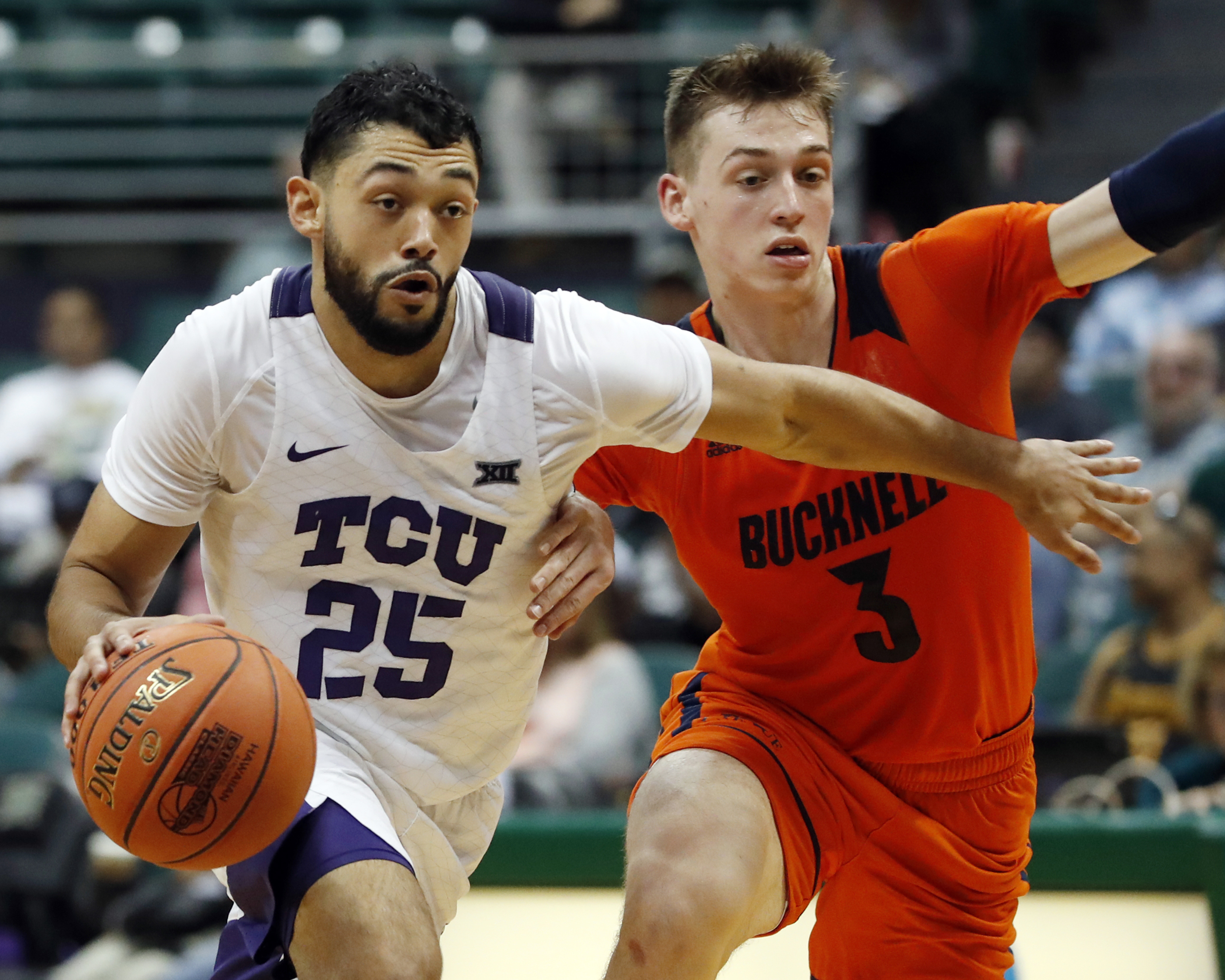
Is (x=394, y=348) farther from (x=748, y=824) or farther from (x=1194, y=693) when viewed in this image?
(x=1194, y=693)

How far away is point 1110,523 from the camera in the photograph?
3.03 metres

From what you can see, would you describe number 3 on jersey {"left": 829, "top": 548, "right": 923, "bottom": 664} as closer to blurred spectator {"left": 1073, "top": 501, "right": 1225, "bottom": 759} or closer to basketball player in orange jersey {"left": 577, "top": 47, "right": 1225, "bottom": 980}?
basketball player in orange jersey {"left": 577, "top": 47, "right": 1225, "bottom": 980}

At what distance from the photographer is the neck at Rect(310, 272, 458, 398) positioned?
2906 mm

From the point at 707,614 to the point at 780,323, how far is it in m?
3.11

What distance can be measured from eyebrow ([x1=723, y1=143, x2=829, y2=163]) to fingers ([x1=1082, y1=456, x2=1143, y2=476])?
94cm

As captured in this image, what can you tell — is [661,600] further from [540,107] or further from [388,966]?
[388,966]

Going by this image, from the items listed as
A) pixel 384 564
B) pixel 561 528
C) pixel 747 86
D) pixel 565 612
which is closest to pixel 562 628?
pixel 565 612

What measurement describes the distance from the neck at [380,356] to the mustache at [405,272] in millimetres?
126

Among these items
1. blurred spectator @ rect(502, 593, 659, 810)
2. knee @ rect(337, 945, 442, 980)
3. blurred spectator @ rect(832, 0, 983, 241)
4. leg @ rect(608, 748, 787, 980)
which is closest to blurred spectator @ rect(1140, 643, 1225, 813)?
blurred spectator @ rect(502, 593, 659, 810)

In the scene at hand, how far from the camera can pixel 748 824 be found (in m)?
3.01

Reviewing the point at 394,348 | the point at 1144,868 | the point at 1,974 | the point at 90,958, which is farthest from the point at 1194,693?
the point at 1,974

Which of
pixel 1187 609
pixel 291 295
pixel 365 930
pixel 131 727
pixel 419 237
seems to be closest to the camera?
pixel 131 727

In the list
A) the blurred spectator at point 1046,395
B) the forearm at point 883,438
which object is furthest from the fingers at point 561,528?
the blurred spectator at point 1046,395

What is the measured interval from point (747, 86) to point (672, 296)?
3.33 meters
